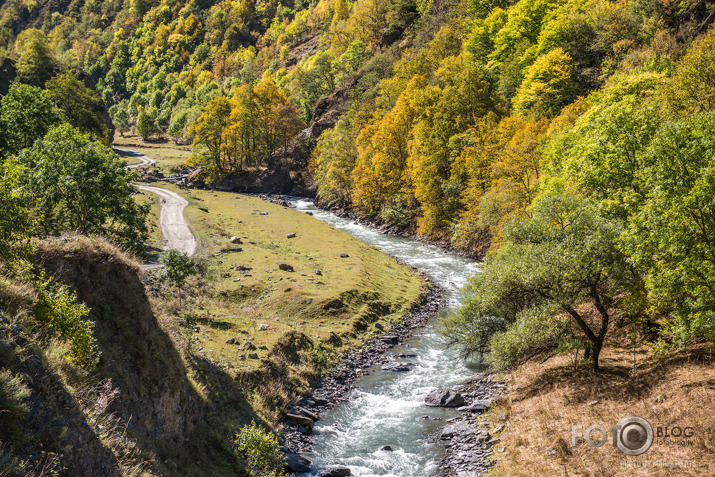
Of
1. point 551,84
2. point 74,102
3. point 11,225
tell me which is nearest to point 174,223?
point 74,102

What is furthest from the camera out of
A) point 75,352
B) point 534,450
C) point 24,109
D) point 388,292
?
point 24,109

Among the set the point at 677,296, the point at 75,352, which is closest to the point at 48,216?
the point at 75,352

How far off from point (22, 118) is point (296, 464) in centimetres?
4998

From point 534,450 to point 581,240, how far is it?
1026cm

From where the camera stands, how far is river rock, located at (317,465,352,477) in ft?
63.6

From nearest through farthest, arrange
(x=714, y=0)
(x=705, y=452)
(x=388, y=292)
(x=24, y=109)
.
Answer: (x=705, y=452) → (x=714, y=0) → (x=388, y=292) → (x=24, y=109)

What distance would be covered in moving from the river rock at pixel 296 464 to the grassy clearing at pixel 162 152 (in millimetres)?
105986

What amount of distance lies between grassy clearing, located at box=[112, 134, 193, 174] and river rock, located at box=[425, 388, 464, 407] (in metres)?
105

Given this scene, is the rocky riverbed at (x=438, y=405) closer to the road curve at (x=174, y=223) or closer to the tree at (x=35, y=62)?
Answer: the road curve at (x=174, y=223)

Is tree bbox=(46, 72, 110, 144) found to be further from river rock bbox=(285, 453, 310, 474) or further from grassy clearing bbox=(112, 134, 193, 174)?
river rock bbox=(285, 453, 310, 474)

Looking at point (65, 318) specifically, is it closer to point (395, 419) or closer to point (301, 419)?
point (301, 419)

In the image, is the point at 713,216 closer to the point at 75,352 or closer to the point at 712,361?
the point at 712,361

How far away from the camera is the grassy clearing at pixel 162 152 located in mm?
115688

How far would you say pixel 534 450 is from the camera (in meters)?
→ 19.1
